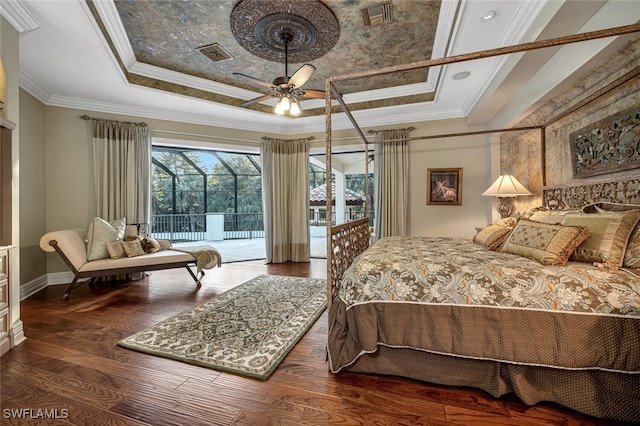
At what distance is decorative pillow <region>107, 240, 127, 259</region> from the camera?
347cm

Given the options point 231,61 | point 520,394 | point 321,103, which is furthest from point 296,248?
point 520,394

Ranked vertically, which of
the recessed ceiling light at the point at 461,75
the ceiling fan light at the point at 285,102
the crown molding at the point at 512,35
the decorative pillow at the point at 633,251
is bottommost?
the decorative pillow at the point at 633,251

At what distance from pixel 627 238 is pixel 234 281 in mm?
3954

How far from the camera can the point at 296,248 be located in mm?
5297

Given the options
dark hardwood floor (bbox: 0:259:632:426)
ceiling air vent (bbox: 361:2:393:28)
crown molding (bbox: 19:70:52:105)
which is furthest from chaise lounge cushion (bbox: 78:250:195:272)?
ceiling air vent (bbox: 361:2:393:28)

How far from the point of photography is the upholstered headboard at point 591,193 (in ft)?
6.86

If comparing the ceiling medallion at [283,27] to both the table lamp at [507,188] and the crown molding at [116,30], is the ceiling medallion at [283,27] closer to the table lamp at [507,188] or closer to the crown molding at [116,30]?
the crown molding at [116,30]

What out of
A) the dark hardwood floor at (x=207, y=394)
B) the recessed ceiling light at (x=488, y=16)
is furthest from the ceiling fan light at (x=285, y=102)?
the dark hardwood floor at (x=207, y=394)

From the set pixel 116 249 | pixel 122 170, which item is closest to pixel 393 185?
pixel 116 249

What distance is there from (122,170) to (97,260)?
147 centimetres

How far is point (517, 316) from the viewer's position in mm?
1467

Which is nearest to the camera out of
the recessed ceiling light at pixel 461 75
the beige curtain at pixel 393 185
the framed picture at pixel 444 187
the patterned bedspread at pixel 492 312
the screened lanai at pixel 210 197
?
the patterned bedspread at pixel 492 312

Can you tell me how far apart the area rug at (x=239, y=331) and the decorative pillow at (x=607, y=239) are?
2.13 m

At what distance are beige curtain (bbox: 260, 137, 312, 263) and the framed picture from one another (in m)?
2.23
